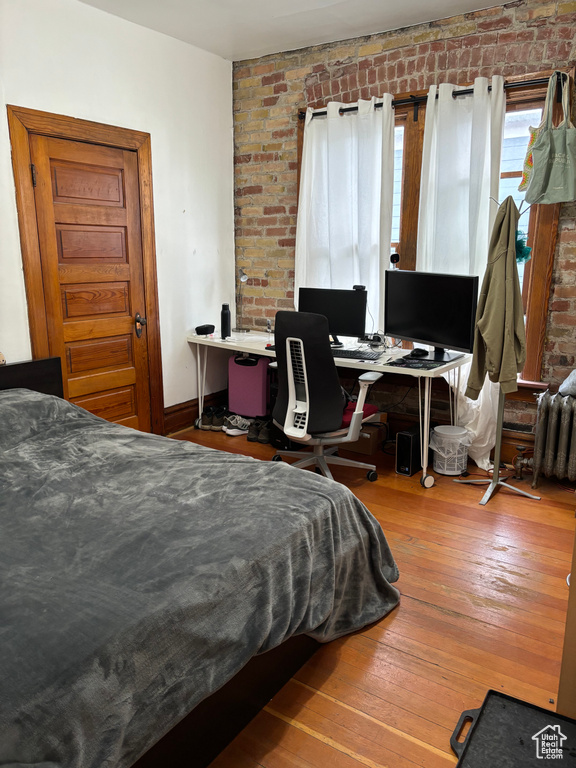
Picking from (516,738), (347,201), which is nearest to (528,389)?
(347,201)

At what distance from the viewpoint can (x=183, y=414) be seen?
4.71 metres

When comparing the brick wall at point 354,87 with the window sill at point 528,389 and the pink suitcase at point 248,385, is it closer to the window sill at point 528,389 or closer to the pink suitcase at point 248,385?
the window sill at point 528,389

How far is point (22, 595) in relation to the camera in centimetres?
150

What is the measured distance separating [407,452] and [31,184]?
9.18 ft

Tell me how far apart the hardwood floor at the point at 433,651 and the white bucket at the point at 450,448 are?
0.47m

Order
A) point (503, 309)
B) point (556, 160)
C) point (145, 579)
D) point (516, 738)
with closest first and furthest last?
1. point (516, 738)
2. point (145, 579)
3. point (503, 309)
4. point (556, 160)

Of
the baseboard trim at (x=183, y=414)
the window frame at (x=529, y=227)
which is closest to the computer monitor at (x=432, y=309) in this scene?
the window frame at (x=529, y=227)

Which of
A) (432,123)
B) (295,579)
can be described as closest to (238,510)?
(295,579)

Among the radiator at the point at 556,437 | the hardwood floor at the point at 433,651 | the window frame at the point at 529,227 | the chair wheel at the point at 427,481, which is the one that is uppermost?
the window frame at the point at 529,227

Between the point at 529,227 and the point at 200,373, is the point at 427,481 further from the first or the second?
the point at 200,373

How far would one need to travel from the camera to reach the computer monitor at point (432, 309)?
11.3ft

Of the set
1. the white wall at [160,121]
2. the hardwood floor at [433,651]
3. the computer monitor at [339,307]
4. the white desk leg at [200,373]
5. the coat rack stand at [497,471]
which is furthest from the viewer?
the white desk leg at [200,373]

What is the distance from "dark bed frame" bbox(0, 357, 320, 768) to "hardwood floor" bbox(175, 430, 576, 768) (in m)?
0.04

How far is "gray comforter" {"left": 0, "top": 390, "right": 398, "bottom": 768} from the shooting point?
1267 mm
